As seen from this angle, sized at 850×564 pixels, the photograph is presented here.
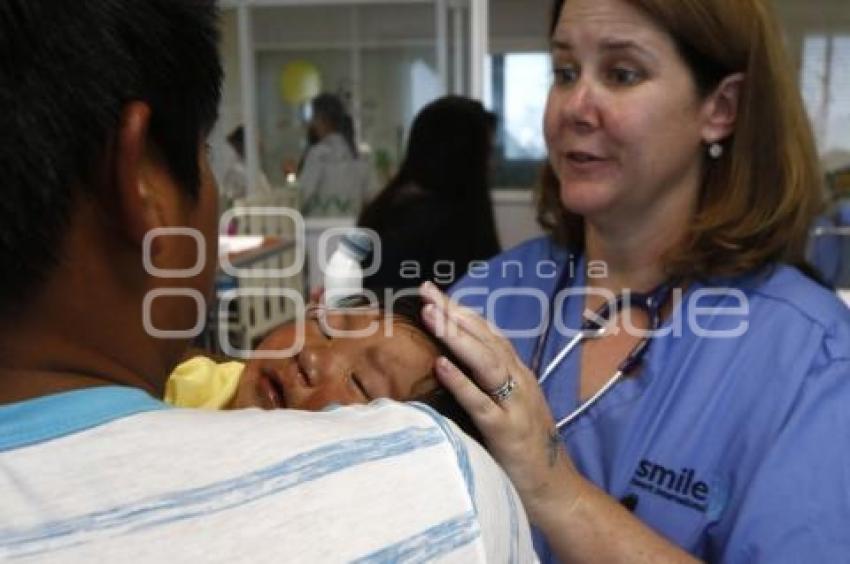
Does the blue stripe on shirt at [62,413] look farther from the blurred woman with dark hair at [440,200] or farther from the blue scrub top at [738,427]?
the blurred woman with dark hair at [440,200]

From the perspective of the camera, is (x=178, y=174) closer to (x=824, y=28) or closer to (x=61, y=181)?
(x=61, y=181)

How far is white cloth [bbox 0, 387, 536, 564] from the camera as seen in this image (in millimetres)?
399

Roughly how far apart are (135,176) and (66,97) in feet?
0.19

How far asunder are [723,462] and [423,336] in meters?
0.42

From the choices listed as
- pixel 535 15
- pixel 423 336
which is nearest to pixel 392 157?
pixel 535 15

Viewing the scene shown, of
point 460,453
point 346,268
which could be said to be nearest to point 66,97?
point 460,453

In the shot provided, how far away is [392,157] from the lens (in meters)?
5.22

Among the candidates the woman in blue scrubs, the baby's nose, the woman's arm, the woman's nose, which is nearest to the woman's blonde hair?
the woman in blue scrubs

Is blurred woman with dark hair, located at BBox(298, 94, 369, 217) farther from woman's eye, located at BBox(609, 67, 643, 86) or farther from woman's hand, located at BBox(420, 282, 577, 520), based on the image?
woman's hand, located at BBox(420, 282, 577, 520)

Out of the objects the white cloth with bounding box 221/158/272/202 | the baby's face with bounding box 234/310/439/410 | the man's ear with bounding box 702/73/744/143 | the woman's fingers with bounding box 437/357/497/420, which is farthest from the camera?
the white cloth with bounding box 221/158/272/202

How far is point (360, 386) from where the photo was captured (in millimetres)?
1081

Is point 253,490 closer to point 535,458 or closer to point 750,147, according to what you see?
point 535,458

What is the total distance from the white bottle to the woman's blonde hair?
3.15 feet

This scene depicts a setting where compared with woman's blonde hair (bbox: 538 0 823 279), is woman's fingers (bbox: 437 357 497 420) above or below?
below
